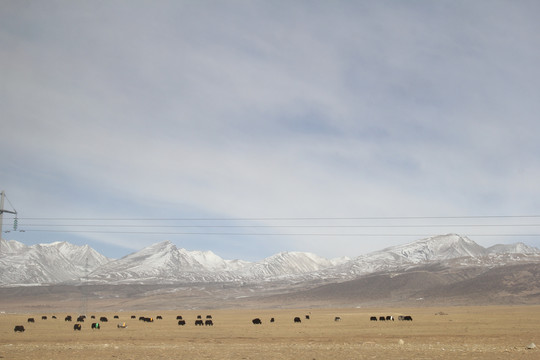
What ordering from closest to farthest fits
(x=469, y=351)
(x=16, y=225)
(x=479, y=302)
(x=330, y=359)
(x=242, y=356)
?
(x=330, y=359) → (x=242, y=356) → (x=469, y=351) → (x=16, y=225) → (x=479, y=302)

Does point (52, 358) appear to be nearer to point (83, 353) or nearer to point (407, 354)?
point (83, 353)

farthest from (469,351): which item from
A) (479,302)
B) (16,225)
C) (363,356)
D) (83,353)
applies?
(479,302)

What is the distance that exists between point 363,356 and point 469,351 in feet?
22.1

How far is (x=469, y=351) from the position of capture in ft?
92.1

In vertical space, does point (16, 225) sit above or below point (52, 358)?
above

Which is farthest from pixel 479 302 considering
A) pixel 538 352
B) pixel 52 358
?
pixel 52 358

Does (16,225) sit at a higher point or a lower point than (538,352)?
higher

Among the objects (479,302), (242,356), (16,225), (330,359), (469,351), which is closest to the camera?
(330,359)

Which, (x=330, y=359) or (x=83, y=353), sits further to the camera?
(x=83, y=353)

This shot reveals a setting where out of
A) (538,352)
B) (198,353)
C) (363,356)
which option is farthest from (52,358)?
(538,352)

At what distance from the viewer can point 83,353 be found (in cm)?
2866

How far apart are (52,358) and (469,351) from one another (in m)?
22.1

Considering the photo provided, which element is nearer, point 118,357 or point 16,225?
point 118,357

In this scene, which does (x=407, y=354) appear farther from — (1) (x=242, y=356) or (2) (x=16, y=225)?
(2) (x=16, y=225)
